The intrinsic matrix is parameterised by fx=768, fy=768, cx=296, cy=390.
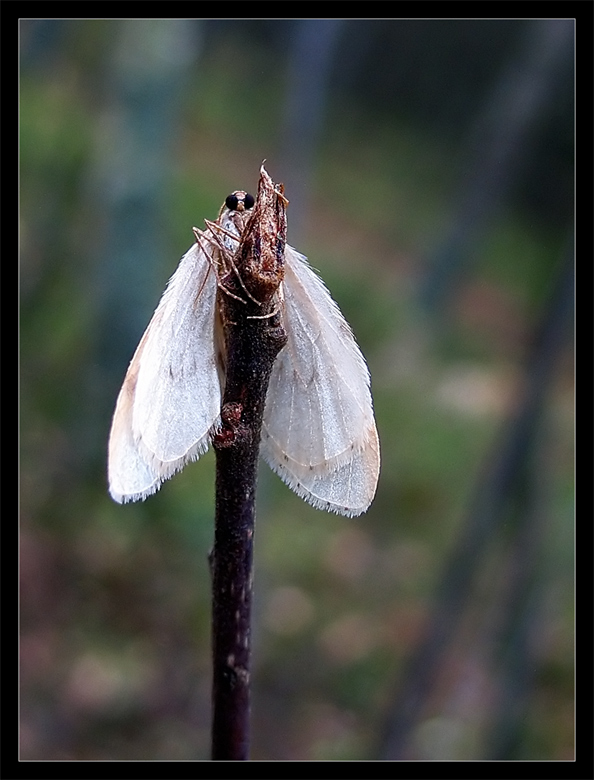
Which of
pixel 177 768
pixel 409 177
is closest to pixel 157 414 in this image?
pixel 177 768

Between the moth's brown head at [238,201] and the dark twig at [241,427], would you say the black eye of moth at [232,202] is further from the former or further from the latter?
the dark twig at [241,427]

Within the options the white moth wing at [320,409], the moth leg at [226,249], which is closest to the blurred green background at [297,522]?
the white moth wing at [320,409]

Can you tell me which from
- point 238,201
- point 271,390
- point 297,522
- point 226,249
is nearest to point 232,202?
point 238,201

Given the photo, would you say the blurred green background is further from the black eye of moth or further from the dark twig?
the dark twig

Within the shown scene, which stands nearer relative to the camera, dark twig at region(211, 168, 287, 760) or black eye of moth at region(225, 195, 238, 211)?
dark twig at region(211, 168, 287, 760)

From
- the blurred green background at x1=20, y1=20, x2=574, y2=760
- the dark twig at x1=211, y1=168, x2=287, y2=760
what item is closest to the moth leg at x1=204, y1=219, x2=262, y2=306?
the dark twig at x1=211, y1=168, x2=287, y2=760
